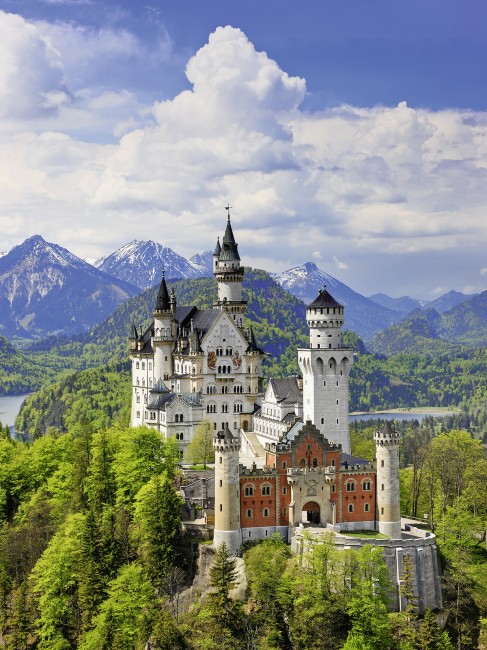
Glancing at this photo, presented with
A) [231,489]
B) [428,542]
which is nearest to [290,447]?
[231,489]

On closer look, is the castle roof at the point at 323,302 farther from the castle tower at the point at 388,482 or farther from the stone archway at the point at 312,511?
the stone archway at the point at 312,511

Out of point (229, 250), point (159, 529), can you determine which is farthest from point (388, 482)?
point (229, 250)

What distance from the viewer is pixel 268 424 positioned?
118688 mm

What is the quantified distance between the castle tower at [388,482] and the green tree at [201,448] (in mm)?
33360

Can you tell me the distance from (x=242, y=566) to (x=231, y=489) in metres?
6.76

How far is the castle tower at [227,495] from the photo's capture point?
8325 cm

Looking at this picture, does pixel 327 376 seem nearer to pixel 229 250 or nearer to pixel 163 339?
pixel 163 339

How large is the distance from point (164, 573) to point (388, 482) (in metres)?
22.1

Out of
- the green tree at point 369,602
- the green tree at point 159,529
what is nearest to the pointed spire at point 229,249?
the green tree at point 159,529

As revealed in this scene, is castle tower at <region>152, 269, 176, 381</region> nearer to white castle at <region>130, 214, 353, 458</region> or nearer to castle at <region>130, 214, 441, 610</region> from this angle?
white castle at <region>130, 214, 353, 458</region>

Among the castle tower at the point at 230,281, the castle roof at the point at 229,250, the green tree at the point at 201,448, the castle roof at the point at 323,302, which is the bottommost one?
the green tree at the point at 201,448

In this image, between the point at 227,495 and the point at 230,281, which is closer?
the point at 227,495

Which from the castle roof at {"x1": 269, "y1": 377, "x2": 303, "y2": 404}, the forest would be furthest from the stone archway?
the castle roof at {"x1": 269, "y1": 377, "x2": 303, "y2": 404}

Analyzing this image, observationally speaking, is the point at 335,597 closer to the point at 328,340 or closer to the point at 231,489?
the point at 231,489
